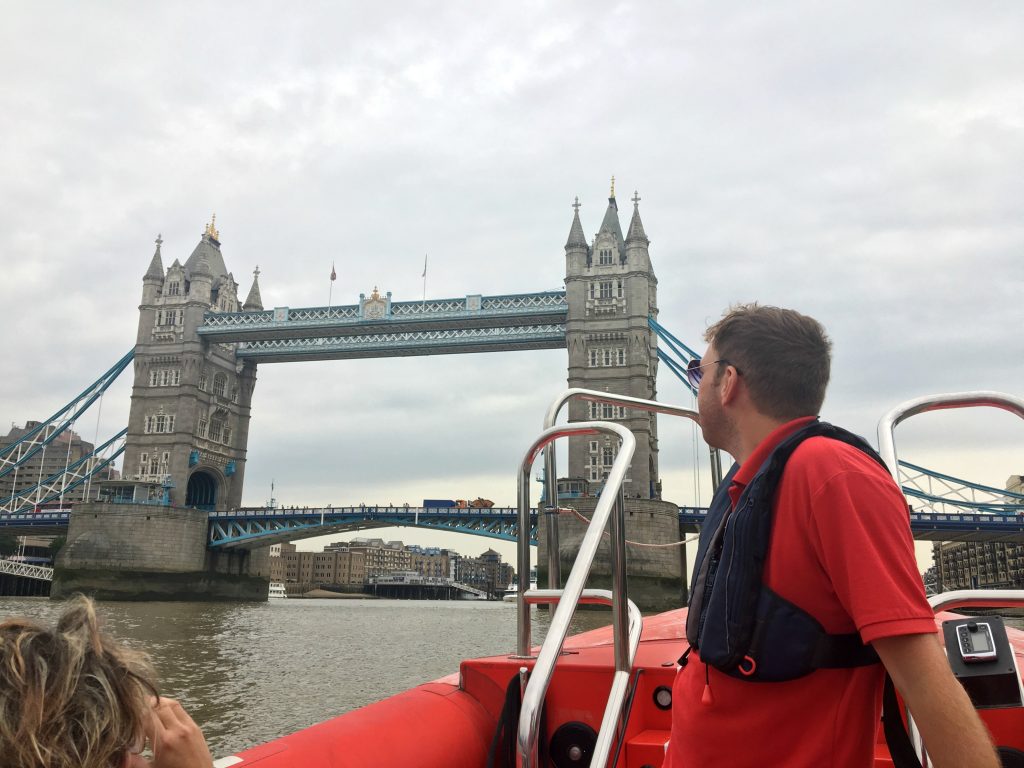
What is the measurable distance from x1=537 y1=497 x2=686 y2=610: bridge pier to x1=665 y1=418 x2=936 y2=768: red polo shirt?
82.5 ft

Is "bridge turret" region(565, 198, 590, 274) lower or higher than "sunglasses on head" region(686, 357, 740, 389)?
higher

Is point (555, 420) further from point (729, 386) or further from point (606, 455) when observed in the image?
point (606, 455)

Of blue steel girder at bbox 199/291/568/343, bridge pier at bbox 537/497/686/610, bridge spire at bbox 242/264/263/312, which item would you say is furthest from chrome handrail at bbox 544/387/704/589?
bridge spire at bbox 242/264/263/312

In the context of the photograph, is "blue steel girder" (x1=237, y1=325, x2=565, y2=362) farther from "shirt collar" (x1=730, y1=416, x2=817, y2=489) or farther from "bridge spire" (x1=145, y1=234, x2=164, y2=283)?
"shirt collar" (x1=730, y1=416, x2=817, y2=489)

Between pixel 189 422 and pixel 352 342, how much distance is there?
30.6ft

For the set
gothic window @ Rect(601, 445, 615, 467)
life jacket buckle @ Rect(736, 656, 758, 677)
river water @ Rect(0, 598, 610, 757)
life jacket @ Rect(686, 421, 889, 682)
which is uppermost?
gothic window @ Rect(601, 445, 615, 467)

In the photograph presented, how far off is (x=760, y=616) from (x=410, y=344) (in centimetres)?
4050

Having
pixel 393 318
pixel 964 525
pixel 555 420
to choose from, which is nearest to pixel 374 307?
pixel 393 318

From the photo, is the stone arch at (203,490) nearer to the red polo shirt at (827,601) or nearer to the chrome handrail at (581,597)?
the chrome handrail at (581,597)

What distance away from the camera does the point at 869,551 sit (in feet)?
3.52

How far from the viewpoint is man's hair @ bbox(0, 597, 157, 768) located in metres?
0.83

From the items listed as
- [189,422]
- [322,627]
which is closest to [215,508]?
[189,422]

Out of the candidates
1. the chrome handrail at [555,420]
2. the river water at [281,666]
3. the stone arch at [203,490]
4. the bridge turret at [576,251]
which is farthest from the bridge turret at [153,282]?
the chrome handrail at [555,420]

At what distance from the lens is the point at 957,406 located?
6.30 feet
